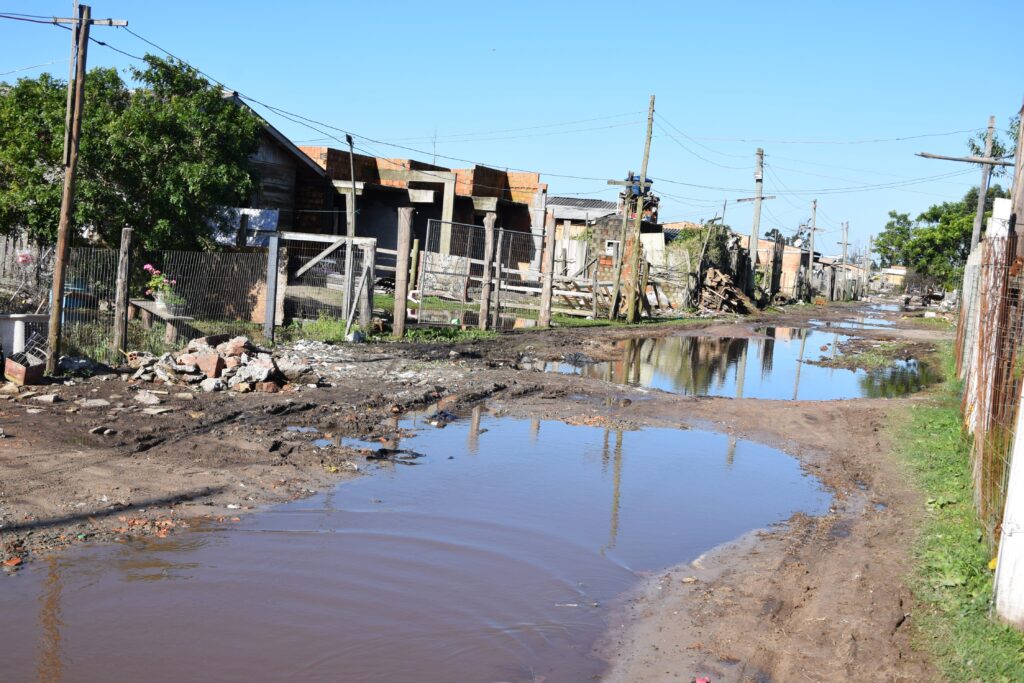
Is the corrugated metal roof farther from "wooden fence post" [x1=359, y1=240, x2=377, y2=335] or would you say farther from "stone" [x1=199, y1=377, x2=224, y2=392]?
"stone" [x1=199, y1=377, x2=224, y2=392]

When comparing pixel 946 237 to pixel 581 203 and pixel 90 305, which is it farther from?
pixel 90 305

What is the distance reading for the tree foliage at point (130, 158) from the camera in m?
15.8

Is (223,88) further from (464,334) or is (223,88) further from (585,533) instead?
(585,533)

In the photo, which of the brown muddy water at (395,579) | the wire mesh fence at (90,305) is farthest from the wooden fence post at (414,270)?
the brown muddy water at (395,579)

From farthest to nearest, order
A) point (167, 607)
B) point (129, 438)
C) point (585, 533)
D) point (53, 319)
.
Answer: point (53, 319) < point (129, 438) < point (585, 533) < point (167, 607)

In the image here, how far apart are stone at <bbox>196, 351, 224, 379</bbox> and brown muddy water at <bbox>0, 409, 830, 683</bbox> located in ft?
12.9

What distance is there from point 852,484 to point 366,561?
17.6ft

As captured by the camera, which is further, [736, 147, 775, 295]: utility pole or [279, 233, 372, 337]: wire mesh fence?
[736, 147, 775, 295]: utility pole

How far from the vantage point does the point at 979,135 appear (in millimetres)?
35938

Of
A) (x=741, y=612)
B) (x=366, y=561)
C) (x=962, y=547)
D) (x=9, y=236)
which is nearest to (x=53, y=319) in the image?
(x=9, y=236)

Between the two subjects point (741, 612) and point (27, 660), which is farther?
point (741, 612)

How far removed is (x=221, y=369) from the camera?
11648mm

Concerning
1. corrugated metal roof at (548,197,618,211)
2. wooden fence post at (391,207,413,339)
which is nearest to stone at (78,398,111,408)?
wooden fence post at (391,207,413,339)

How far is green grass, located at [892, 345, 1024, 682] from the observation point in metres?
4.70
